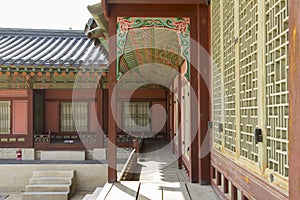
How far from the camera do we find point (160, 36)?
579 cm

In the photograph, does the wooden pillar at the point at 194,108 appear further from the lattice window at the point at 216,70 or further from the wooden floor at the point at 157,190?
the lattice window at the point at 216,70

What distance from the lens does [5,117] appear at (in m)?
10.6

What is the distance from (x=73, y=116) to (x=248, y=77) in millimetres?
9959

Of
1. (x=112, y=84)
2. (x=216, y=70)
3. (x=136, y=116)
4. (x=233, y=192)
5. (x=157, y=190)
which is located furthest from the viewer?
(x=136, y=116)

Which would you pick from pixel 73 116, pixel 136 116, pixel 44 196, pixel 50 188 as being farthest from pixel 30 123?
pixel 136 116

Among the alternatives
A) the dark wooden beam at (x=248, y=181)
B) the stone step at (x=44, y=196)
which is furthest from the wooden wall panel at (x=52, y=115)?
the dark wooden beam at (x=248, y=181)

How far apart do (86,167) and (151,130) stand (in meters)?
5.45

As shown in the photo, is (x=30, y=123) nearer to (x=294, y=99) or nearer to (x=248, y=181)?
(x=248, y=181)

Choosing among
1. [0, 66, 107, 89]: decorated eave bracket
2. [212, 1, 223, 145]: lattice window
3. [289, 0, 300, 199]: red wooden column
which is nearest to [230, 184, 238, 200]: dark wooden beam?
[212, 1, 223, 145]: lattice window

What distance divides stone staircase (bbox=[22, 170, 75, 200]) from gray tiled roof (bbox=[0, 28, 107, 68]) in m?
3.01

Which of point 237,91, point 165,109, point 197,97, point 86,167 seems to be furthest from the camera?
point 165,109

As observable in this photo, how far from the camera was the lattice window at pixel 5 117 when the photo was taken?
10.6 metres

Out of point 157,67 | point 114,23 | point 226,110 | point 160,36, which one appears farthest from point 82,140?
point 226,110

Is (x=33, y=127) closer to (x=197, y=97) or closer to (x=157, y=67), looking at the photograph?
(x=157, y=67)
